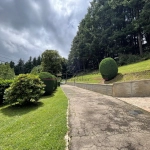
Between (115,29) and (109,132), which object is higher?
(115,29)

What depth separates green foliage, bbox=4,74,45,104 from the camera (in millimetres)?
6598

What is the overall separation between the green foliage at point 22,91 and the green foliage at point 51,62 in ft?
93.3

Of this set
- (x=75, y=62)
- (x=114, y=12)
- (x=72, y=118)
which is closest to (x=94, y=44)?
(x=114, y=12)

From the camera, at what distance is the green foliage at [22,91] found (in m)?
6.60

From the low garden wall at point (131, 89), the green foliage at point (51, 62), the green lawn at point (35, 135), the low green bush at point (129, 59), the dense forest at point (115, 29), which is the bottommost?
the green lawn at point (35, 135)

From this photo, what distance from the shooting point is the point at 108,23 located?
28484 mm

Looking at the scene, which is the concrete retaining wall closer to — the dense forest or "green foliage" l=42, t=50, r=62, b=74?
the dense forest

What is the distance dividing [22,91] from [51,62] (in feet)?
97.8

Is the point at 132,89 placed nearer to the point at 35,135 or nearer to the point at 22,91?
the point at 22,91

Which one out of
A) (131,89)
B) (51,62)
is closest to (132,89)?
(131,89)

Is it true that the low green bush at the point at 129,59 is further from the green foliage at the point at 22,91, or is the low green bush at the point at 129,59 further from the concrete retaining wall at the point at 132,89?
the green foliage at the point at 22,91

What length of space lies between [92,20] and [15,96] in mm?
27835

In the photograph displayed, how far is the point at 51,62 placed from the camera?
118 feet

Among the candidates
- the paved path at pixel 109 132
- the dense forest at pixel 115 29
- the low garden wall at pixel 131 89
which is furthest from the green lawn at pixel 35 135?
the dense forest at pixel 115 29
